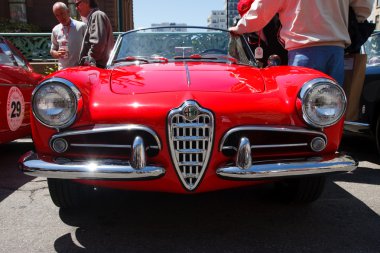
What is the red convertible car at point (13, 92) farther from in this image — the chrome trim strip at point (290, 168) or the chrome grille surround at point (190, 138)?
the chrome trim strip at point (290, 168)

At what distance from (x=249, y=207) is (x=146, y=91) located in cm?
111

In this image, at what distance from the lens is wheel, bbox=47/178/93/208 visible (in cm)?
262

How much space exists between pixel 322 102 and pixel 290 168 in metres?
0.46

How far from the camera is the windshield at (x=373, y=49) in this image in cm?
470

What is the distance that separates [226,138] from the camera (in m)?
2.25

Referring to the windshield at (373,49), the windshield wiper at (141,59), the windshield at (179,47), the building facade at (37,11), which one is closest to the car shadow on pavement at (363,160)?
the windshield at (373,49)

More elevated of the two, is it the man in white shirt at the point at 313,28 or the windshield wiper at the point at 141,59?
the man in white shirt at the point at 313,28

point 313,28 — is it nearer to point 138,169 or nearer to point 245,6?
point 245,6

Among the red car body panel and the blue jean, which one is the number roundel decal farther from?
the blue jean

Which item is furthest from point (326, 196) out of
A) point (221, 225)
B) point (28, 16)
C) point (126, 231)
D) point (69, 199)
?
point (28, 16)

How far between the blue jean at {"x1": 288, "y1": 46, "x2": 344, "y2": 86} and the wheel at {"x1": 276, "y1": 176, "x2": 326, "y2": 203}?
947 millimetres

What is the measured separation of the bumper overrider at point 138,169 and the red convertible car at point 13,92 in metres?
1.88

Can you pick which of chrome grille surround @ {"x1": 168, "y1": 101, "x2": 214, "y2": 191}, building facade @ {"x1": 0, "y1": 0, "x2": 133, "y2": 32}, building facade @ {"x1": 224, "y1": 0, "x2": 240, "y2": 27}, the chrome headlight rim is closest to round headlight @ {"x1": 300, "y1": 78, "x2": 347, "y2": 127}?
chrome grille surround @ {"x1": 168, "y1": 101, "x2": 214, "y2": 191}

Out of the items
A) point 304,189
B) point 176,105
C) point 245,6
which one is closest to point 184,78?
point 176,105
